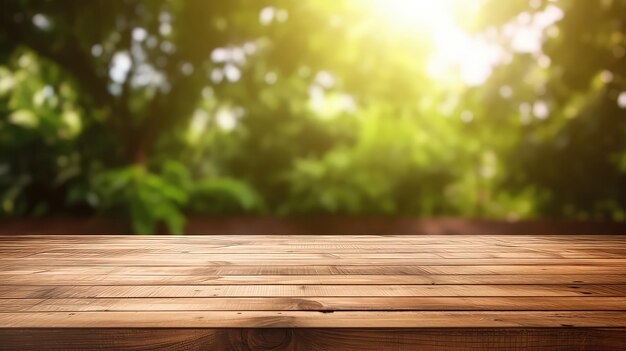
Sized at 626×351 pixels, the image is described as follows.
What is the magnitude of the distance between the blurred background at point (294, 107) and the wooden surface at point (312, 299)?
405cm

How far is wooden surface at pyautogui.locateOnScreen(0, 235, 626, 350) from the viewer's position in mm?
1032

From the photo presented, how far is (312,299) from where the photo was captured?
4.18 ft

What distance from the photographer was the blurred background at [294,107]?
19.9 ft

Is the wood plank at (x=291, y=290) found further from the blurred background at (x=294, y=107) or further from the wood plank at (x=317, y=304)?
the blurred background at (x=294, y=107)

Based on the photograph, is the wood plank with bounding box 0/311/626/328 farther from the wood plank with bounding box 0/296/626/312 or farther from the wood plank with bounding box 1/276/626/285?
the wood plank with bounding box 1/276/626/285

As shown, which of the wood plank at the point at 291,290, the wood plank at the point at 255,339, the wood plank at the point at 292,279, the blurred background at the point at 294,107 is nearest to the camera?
the wood plank at the point at 255,339

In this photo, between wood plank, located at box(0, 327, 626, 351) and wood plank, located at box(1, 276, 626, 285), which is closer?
wood plank, located at box(0, 327, 626, 351)

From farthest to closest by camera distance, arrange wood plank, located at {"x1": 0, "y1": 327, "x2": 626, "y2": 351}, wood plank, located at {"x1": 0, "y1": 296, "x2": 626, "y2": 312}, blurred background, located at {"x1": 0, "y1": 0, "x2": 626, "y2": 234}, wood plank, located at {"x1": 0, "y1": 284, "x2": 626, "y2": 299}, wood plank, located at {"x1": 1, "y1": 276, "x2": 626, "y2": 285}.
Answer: blurred background, located at {"x1": 0, "y1": 0, "x2": 626, "y2": 234}, wood plank, located at {"x1": 1, "y1": 276, "x2": 626, "y2": 285}, wood plank, located at {"x1": 0, "y1": 284, "x2": 626, "y2": 299}, wood plank, located at {"x1": 0, "y1": 296, "x2": 626, "y2": 312}, wood plank, located at {"x1": 0, "y1": 327, "x2": 626, "y2": 351}

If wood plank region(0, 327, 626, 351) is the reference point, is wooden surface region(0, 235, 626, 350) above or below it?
above

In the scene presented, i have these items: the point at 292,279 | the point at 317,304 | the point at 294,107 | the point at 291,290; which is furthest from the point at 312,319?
the point at 294,107

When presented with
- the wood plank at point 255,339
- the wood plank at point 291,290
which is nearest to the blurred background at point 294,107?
the wood plank at point 291,290

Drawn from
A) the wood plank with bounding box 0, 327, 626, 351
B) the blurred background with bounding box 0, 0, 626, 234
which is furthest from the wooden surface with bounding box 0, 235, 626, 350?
the blurred background with bounding box 0, 0, 626, 234

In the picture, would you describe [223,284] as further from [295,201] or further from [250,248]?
[295,201]

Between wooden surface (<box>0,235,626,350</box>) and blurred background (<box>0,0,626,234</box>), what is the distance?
4052mm
